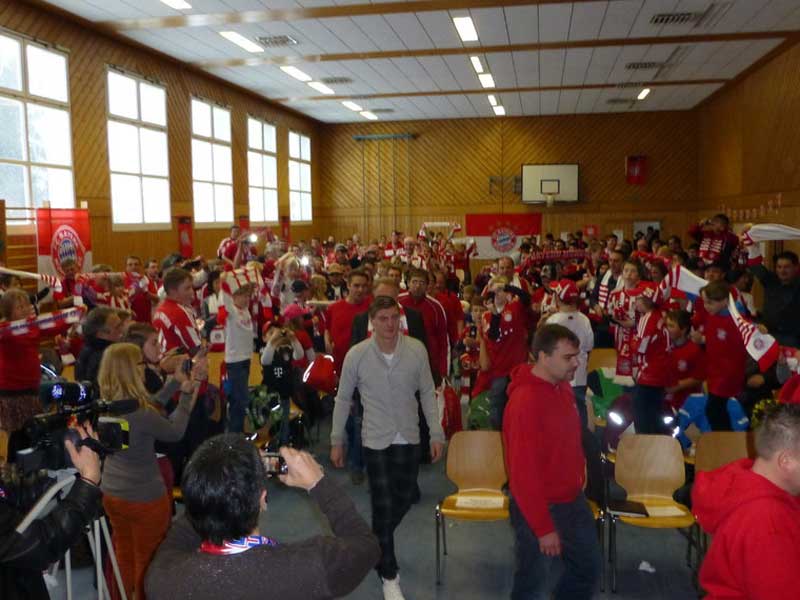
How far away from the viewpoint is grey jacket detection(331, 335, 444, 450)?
14.4ft

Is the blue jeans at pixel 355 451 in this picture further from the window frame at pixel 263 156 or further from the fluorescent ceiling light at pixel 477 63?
the window frame at pixel 263 156

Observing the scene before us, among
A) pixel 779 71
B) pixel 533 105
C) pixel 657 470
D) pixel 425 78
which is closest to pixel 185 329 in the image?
pixel 657 470

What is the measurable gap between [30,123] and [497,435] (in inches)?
386

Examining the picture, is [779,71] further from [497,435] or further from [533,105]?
[497,435]

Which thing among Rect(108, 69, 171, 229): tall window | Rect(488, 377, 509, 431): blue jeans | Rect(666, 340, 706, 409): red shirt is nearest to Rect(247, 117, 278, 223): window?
Rect(108, 69, 171, 229): tall window

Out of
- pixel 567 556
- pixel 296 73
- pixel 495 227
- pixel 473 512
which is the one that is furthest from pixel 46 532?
pixel 495 227

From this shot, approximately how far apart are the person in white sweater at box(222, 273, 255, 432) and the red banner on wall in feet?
15.4

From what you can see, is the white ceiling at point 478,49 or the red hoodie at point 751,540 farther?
the white ceiling at point 478,49

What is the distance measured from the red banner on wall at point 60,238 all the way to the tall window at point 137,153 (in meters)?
2.55

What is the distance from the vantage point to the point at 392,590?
4.41 metres

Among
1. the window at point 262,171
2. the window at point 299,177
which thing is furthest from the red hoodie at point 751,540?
the window at point 299,177

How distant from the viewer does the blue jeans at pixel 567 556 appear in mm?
3566

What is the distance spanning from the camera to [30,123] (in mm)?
11266

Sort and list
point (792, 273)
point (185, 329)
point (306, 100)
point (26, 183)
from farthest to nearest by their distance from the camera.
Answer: point (306, 100) → point (26, 183) → point (792, 273) → point (185, 329)
